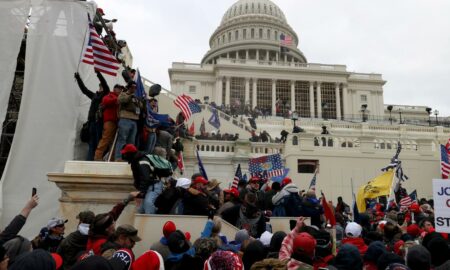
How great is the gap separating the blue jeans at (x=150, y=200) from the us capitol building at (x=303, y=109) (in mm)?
13380

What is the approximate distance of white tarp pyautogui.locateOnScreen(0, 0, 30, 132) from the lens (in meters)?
9.48

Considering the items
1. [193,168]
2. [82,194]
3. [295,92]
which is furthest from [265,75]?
[82,194]

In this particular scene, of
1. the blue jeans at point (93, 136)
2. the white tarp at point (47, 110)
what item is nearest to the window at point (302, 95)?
the white tarp at point (47, 110)

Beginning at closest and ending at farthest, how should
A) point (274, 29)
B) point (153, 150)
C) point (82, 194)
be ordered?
1. point (82, 194)
2. point (153, 150)
3. point (274, 29)

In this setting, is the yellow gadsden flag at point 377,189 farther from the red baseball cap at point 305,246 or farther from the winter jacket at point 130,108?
the red baseball cap at point 305,246

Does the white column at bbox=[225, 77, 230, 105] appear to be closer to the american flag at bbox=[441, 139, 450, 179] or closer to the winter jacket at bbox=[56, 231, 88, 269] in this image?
the american flag at bbox=[441, 139, 450, 179]

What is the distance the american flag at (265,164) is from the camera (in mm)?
15852

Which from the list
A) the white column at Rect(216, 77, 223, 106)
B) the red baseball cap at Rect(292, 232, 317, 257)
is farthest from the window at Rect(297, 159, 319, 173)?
the white column at Rect(216, 77, 223, 106)

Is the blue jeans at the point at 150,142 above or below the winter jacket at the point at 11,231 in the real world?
above

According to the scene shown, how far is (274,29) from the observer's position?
278 feet

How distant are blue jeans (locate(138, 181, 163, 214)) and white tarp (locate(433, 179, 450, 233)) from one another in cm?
389

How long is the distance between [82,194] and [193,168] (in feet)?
42.1

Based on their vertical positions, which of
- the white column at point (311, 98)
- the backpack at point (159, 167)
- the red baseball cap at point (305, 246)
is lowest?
the red baseball cap at point (305, 246)

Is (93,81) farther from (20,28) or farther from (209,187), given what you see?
(209,187)
